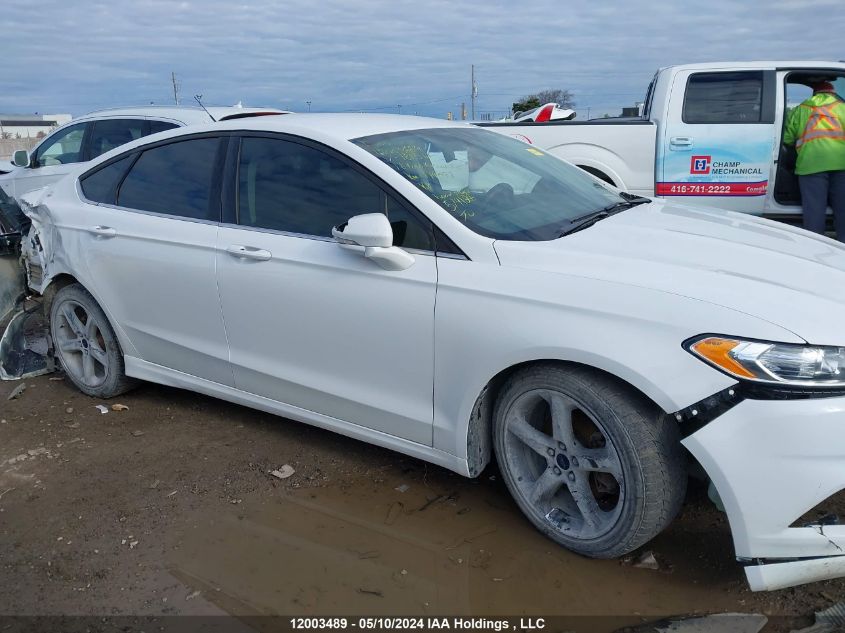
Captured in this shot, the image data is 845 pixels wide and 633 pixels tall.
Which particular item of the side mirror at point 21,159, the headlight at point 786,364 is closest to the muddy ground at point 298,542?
the headlight at point 786,364

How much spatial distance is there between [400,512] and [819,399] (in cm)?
176

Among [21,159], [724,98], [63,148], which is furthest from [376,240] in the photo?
[21,159]

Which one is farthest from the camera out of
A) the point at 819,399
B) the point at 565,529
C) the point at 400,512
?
the point at 400,512

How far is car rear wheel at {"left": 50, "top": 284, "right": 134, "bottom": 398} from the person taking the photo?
4.44 meters

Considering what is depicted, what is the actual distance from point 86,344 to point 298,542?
2350 mm

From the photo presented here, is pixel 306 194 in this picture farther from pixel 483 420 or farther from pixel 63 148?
pixel 63 148

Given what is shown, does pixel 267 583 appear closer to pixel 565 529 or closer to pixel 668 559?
pixel 565 529

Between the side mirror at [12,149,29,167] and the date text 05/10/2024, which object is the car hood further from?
the side mirror at [12,149,29,167]

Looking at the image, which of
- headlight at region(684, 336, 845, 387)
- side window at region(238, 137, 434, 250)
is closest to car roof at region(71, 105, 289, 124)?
side window at region(238, 137, 434, 250)

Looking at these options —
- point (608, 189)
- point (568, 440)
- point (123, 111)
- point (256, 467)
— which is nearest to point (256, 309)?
point (256, 467)

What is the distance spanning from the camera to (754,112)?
23.2 feet

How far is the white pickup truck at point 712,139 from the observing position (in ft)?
23.0

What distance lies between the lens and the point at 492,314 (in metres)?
2.81

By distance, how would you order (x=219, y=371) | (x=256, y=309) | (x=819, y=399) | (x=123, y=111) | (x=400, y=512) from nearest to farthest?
(x=819, y=399), (x=400, y=512), (x=256, y=309), (x=219, y=371), (x=123, y=111)
